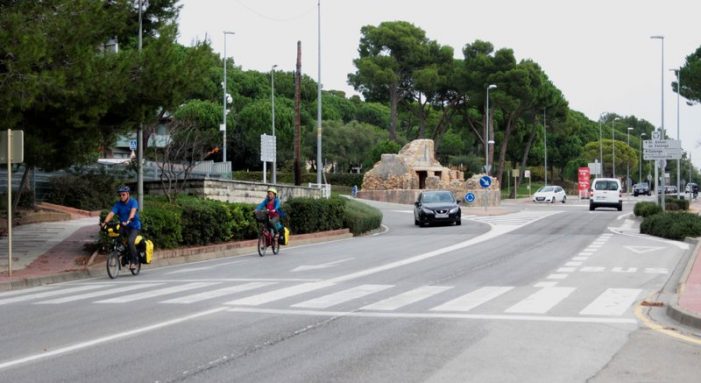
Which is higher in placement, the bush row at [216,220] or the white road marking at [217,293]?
the bush row at [216,220]

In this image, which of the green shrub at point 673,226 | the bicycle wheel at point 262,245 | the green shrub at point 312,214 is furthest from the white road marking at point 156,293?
the green shrub at point 673,226

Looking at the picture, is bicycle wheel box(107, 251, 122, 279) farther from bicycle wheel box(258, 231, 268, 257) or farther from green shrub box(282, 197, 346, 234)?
green shrub box(282, 197, 346, 234)

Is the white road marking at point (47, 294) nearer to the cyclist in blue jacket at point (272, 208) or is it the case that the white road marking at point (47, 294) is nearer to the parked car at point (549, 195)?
the cyclist in blue jacket at point (272, 208)

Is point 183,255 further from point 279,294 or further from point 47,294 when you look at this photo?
point 279,294

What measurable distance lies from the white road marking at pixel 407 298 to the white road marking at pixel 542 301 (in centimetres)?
150

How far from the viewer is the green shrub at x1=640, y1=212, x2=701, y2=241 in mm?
26422

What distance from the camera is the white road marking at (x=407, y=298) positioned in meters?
11.9

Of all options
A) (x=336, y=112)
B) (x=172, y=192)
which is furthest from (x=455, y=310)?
(x=336, y=112)

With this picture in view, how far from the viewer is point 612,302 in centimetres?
1245

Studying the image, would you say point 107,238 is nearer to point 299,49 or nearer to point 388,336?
point 388,336

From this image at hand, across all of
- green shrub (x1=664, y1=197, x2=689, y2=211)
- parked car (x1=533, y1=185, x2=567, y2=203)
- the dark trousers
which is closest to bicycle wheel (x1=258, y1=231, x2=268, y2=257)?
the dark trousers

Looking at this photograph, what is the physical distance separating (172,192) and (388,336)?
22.6 meters

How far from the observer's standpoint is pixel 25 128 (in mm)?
19000

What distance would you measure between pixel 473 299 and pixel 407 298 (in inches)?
38.6
